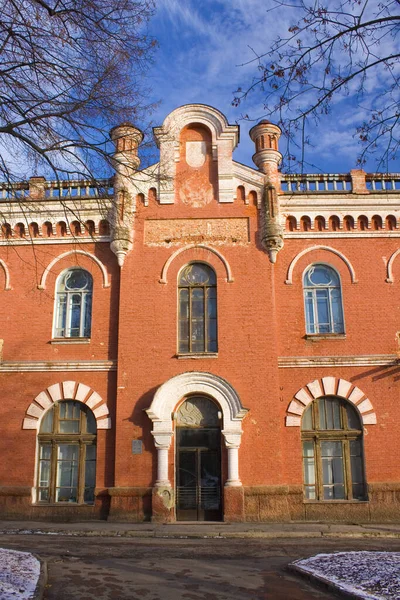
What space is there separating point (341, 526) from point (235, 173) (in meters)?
9.70

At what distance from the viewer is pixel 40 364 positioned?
16.4 meters

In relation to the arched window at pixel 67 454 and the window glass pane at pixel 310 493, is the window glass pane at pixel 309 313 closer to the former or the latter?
the window glass pane at pixel 310 493

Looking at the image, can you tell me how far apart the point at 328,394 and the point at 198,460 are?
3780 millimetres

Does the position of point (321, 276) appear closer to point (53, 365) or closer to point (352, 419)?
point (352, 419)

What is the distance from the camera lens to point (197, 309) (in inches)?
656

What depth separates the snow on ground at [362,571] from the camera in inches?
272

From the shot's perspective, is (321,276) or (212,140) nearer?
(321,276)

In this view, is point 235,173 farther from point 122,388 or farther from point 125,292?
point 122,388

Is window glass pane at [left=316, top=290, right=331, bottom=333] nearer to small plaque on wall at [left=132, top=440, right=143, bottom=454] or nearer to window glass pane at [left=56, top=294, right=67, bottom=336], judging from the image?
small plaque on wall at [left=132, top=440, right=143, bottom=454]

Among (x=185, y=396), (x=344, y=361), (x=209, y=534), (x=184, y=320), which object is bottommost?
(x=209, y=534)

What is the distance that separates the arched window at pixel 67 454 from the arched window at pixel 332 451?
559 centimetres

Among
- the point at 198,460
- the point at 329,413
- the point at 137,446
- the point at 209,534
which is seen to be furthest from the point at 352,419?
the point at 137,446

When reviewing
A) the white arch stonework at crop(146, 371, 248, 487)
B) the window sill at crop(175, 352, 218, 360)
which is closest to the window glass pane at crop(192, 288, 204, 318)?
the window sill at crop(175, 352, 218, 360)

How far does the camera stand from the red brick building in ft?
50.2
